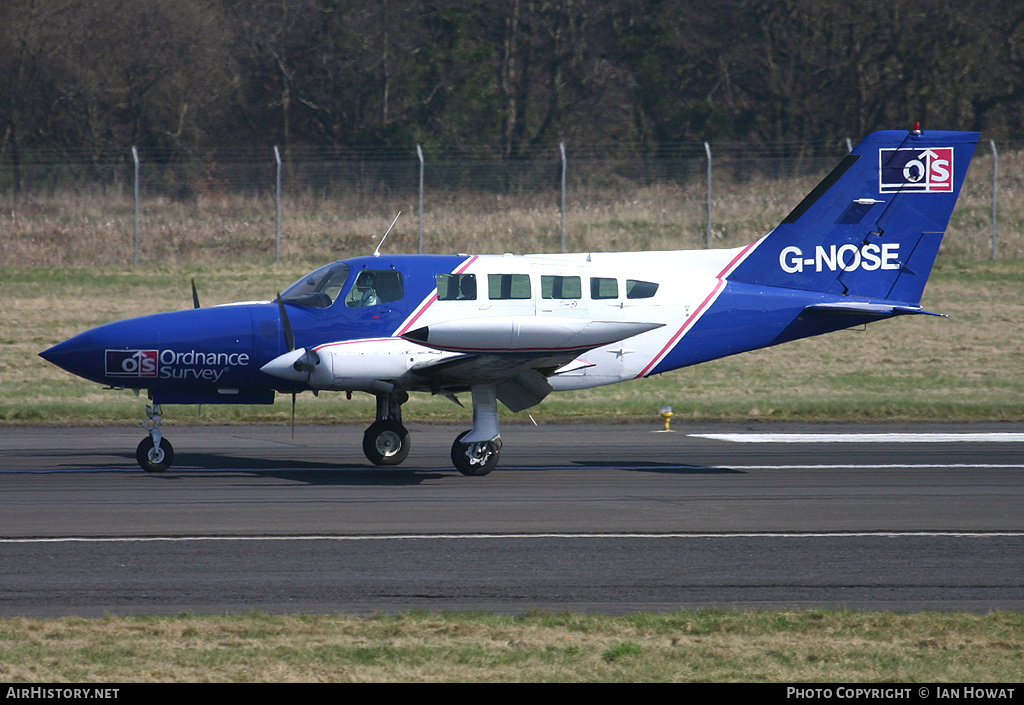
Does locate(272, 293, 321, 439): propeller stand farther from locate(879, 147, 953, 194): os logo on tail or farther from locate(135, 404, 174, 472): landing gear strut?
locate(879, 147, 953, 194): os logo on tail

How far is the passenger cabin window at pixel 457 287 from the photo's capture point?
15.1 m

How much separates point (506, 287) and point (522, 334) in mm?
1269

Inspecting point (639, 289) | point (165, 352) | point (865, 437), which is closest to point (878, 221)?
point (865, 437)

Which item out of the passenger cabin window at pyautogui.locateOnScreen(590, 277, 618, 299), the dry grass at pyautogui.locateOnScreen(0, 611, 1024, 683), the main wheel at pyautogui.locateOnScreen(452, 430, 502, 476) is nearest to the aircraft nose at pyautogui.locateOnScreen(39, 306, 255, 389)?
the main wheel at pyautogui.locateOnScreen(452, 430, 502, 476)

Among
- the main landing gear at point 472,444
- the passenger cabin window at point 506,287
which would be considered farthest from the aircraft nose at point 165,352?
the passenger cabin window at point 506,287

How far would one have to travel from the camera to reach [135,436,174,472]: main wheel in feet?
48.8

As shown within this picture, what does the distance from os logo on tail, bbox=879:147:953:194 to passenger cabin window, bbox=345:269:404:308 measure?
23.7 feet

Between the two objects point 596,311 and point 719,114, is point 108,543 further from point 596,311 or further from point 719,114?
point 719,114

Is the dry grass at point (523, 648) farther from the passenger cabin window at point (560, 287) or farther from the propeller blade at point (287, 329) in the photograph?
the passenger cabin window at point (560, 287)

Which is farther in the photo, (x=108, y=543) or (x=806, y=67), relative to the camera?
(x=806, y=67)

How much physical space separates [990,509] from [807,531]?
2.61 meters
